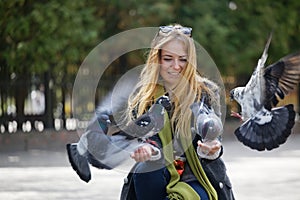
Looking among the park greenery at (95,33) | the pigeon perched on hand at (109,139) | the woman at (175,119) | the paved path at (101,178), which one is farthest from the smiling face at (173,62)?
the park greenery at (95,33)

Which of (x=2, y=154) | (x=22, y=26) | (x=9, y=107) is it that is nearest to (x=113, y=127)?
(x=2, y=154)

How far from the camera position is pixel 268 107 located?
11.6ft

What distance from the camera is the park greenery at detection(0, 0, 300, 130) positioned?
14.6m

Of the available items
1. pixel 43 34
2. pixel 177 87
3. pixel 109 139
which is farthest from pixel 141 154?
pixel 43 34

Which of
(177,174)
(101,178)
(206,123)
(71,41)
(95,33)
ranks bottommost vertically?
(101,178)

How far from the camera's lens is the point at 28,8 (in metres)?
14.8

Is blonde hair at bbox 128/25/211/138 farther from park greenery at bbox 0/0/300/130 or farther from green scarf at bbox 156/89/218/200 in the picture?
park greenery at bbox 0/0/300/130

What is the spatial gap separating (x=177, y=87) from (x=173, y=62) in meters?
0.12

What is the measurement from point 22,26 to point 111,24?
2.67m

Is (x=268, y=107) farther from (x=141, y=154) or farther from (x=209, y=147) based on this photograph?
(x=141, y=154)

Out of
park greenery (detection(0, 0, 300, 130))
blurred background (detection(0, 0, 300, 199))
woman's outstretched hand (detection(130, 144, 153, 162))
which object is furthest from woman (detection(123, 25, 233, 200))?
park greenery (detection(0, 0, 300, 130))

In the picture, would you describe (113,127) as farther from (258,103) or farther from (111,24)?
(111,24)

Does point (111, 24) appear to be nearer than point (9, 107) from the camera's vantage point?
No

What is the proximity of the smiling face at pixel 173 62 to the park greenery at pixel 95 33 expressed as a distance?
34.0ft
